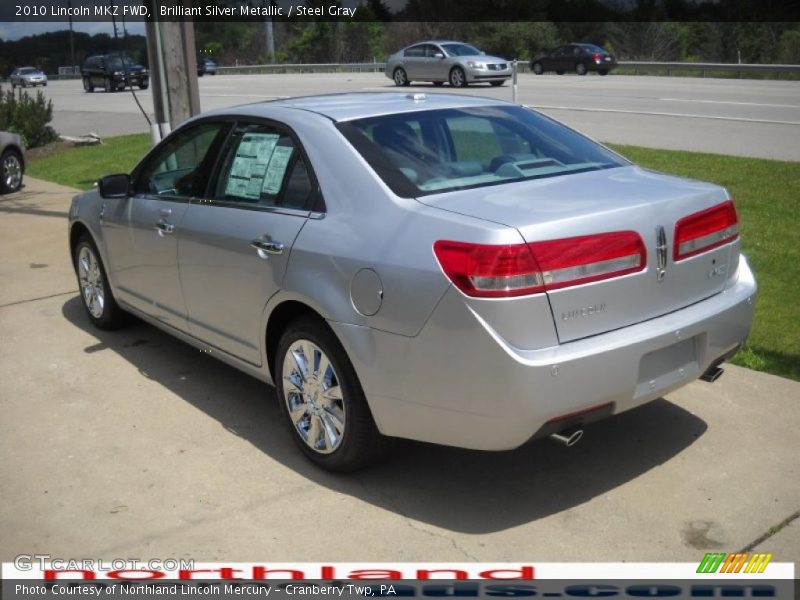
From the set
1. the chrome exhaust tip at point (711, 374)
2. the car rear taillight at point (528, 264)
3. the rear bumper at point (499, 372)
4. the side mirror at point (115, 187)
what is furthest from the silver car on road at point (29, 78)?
the car rear taillight at point (528, 264)

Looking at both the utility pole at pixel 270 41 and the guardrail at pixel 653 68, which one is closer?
the guardrail at pixel 653 68

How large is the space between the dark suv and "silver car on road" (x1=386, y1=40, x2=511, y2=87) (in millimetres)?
13539

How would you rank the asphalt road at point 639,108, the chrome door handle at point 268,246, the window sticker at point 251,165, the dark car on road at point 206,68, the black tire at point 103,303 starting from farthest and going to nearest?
the dark car on road at point 206,68, the asphalt road at point 639,108, the black tire at point 103,303, the window sticker at point 251,165, the chrome door handle at point 268,246

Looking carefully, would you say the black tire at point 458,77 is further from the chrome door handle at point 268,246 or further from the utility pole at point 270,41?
the utility pole at point 270,41

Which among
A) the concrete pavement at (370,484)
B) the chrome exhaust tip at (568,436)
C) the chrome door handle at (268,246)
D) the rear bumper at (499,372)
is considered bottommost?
the concrete pavement at (370,484)

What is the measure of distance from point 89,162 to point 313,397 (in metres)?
13.1

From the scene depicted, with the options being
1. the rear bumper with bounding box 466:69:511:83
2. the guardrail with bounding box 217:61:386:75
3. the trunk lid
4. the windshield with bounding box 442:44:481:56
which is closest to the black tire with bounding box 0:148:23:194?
the trunk lid

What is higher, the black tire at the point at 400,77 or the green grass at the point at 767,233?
the black tire at the point at 400,77

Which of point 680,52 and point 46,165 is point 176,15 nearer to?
point 46,165

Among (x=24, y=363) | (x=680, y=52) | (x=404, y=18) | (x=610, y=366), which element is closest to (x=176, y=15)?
(x=24, y=363)

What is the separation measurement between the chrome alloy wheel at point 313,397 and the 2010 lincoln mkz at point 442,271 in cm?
1

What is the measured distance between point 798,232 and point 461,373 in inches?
220

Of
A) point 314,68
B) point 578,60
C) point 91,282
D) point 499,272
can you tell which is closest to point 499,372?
point 499,272

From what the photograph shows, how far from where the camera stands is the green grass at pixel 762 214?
5871 millimetres
